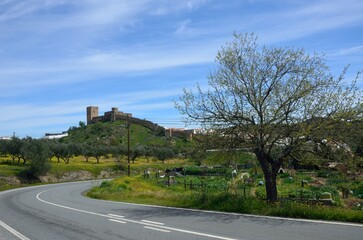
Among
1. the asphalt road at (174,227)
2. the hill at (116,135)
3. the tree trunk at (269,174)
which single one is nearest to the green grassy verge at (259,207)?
the asphalt road at (174,227)

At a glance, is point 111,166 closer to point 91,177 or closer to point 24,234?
point 91,177

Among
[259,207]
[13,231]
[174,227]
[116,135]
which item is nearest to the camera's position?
[174,227]

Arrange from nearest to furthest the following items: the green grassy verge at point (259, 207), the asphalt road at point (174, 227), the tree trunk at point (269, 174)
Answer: the asphalt road at point (174, 227) → the green grassy verge at point (259, 207) → the tree trunk at point (269, 174)

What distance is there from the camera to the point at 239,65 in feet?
57.8

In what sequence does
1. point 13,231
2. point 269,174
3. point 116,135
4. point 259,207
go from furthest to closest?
point 116,135, point 269,174, point 259,207, point 13,231

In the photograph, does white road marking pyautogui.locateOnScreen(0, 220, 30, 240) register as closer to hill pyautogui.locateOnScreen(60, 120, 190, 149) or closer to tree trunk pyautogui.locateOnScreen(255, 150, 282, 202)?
tree trunk pyautogui.locateOnScreen(255, 150, 282, 202)

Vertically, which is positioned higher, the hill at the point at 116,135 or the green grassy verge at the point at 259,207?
the hill at the point at 116,135

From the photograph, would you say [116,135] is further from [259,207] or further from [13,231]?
[259,207]

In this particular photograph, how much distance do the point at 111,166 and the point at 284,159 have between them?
74431 mm

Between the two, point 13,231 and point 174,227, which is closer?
point 174,227

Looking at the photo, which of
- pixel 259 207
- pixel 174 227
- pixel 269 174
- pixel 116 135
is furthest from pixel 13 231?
pixel 116 135

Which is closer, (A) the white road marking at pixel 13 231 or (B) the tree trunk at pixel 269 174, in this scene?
(A) the white road marking at pixel 13 231

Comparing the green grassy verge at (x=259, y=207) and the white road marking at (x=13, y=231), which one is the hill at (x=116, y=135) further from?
the white road marking at (x=13, y=231)

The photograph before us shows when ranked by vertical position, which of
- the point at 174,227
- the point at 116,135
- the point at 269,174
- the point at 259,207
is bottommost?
the point at 174,227
